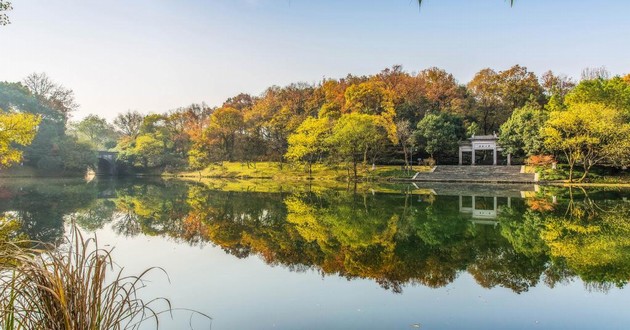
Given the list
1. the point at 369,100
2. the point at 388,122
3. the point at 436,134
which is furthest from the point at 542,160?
the point at 369,100

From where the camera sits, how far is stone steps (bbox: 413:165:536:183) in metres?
33.3

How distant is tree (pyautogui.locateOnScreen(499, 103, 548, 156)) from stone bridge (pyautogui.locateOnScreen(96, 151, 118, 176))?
1789 inches

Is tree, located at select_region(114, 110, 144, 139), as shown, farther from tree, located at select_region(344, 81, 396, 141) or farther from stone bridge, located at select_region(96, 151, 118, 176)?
tree, located at select_region(344, 81, 396, 141)

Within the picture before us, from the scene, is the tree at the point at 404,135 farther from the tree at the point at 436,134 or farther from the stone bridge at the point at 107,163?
the stone bridge at the point at 107,163

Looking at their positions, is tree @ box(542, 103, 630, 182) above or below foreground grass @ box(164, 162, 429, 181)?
above

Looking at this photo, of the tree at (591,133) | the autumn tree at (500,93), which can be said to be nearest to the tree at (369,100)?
the autumn tree at (500,93)

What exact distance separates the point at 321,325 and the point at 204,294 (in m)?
2.26

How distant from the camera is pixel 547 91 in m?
46.9

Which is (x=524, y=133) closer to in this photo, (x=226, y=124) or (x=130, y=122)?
(x=226, y=124)

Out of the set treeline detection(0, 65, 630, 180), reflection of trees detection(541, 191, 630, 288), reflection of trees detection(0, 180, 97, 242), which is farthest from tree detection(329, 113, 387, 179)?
reflection of trees detection(0, 180, 97, 242)

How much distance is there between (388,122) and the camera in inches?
1609

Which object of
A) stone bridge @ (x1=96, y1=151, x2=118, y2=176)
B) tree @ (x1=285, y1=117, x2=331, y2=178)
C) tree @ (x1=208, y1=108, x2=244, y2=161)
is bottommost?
stone bridge @ (x1=96, y1=151, x2=118, y2=176)

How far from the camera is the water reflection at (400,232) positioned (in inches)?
299

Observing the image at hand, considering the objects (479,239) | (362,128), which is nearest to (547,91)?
(362,128)
